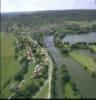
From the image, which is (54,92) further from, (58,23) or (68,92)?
(58,23)

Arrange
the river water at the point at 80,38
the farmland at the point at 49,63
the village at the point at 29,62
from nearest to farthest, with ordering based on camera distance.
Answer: the farmland at the point at 49,63 < the village at the point at 29,62 < the river water at the point at 80,38

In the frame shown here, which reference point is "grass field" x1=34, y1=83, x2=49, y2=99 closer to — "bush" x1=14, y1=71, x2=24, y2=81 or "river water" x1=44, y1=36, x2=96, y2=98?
"river water" x1=44, y1=36, x2=96, y2=98

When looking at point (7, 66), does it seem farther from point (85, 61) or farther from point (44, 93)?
point (85, 61)

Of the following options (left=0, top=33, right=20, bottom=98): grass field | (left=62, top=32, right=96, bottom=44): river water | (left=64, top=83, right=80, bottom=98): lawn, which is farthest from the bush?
(left=62, top=32, right=96, bottom=44): river water

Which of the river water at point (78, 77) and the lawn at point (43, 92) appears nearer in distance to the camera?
the lawn at point (43, 92)

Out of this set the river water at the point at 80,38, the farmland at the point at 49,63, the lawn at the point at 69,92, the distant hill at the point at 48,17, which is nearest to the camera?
the lawn at the point at 69,92

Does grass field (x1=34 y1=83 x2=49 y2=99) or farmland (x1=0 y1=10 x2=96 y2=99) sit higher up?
farmland (x1=0 y1=10 x2=96 y2=99)

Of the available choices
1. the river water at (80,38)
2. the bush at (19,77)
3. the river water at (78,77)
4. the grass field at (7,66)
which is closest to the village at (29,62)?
the bush at (19,77)

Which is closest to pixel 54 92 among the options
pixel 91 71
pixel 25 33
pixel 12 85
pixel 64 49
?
pixel 12 85

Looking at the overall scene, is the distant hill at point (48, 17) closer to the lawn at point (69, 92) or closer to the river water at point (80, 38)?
the river water at point (80, 38)
